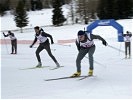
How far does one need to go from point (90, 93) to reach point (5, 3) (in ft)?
328

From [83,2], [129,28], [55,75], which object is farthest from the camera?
[83,2]

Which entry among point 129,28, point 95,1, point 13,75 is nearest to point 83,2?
point 95,1

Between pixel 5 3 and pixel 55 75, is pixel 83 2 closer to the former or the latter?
pixel 5 3

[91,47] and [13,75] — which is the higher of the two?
[91,47]

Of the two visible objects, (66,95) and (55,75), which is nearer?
(66,95)

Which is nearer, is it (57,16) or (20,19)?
(57,16)

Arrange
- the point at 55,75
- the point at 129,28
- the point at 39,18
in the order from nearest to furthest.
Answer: the point at 55,75 → the point at 129,28 → the point at 39,18

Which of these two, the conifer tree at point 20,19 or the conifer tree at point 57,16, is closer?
the conifer tree at point 57,16

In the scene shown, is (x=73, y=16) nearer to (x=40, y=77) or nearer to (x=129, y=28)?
(x=129, y=28)

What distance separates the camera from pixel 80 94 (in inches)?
314

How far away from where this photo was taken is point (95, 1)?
87.7m

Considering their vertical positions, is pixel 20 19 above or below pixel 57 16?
below

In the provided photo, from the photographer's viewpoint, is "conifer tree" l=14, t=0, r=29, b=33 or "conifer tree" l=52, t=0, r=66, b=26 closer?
"conifer tree" l=52, t=0, r=66, b=26

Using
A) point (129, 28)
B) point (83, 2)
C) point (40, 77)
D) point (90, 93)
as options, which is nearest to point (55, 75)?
point (40, 77)
